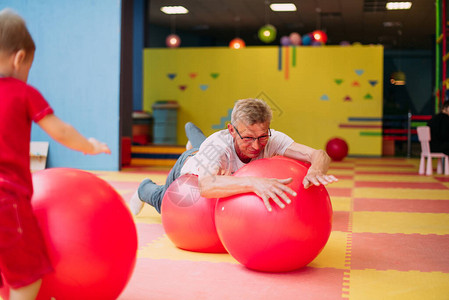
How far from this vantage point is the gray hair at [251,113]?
268 centimetres

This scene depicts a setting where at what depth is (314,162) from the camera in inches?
110

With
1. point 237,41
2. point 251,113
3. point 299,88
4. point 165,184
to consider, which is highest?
point 237,41

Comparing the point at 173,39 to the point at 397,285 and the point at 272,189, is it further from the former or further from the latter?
the point at 397,285

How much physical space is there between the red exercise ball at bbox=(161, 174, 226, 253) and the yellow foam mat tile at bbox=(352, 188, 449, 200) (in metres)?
3.00

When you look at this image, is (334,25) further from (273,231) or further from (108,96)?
(273,231)

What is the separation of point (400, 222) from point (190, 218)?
77.8 inches

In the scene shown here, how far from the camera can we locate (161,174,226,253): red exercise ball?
2.98 meters

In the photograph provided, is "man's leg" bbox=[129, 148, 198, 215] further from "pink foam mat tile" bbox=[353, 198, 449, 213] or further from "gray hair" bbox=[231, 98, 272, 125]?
"pink foam mat tile" bbox=[353, 198, 449, 213]

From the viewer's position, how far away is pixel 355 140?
12.8 meters

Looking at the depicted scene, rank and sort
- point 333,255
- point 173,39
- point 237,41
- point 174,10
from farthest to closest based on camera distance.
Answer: point 174,10 → point 173,39 → point 237,41 → point 333,255

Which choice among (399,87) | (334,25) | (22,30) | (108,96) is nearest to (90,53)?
(108,96)

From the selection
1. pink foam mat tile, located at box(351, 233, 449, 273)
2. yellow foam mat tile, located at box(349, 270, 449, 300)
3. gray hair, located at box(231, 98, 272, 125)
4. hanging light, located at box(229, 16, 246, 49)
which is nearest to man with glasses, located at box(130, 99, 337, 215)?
gray hair, located at box(231, 98, 272, 125)

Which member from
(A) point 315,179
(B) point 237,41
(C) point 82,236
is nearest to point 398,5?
(B) point 237,41

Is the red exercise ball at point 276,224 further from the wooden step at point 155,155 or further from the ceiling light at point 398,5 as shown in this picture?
the ceiling light at point 398,5
